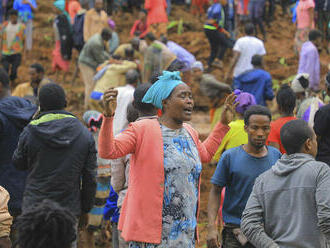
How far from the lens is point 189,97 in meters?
4.21

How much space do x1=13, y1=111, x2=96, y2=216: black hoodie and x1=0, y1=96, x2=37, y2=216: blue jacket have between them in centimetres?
58

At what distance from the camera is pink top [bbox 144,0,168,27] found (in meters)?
14.5

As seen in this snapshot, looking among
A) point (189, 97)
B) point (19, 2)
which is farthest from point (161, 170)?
point (19, 2)

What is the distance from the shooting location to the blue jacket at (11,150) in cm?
571

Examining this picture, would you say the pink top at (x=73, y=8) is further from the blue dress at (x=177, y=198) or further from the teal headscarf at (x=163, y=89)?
the blue dress at (x=177, y=198)

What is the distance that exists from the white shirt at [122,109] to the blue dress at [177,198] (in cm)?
310

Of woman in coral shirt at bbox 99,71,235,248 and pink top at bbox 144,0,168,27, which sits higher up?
pink top at bbox 144,0,168,27

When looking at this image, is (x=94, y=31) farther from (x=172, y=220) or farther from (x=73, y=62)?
(x=172, y=220)

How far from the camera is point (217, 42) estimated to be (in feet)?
45.6

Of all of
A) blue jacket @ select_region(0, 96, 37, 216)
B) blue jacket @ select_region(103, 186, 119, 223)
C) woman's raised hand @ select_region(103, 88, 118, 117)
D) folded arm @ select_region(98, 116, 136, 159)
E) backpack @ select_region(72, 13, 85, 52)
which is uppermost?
backpack @ select_region(72, 13, 85, 52)

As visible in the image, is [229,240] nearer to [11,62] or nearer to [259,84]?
[259,84]

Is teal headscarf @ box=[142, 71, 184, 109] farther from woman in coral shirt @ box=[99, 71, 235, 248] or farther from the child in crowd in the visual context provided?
the child in crowd

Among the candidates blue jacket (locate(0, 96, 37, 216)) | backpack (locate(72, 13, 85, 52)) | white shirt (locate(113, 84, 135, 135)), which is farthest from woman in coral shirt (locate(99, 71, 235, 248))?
backpack (locate(72, 13, 85, 52))

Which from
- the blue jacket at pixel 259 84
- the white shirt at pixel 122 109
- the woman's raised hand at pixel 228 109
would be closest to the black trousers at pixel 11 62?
the blue jacket at pixel 259 84
